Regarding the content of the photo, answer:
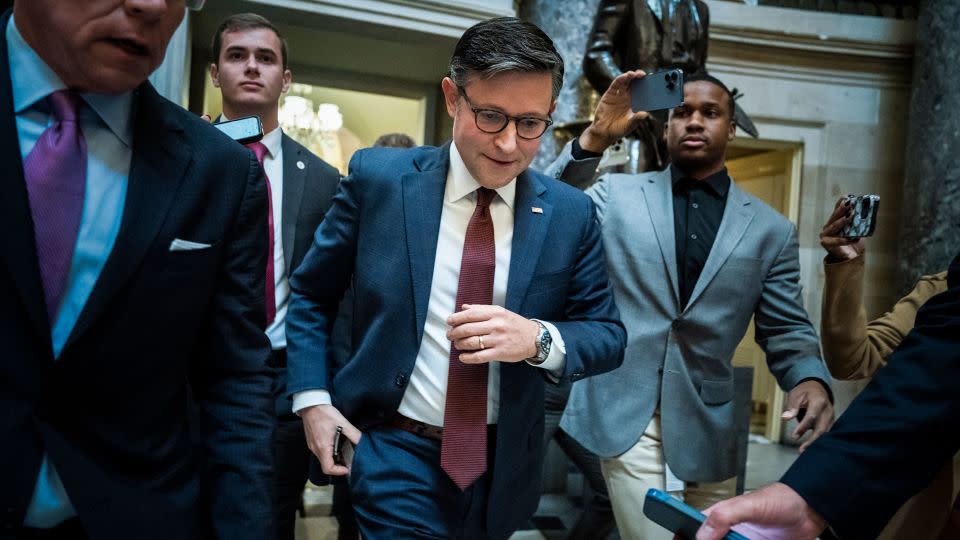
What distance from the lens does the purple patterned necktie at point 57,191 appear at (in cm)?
110

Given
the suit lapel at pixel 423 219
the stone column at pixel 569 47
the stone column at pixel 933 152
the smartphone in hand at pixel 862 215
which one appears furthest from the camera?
the stone column at pixel 933 152

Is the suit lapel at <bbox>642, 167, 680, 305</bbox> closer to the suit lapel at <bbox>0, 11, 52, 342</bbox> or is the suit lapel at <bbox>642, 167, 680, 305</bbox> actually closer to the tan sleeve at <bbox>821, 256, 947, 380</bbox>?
the tan sleeve at <bbox>821, 256, 947, 380</bbox>

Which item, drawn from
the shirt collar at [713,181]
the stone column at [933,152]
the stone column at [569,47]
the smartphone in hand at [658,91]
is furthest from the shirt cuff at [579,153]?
the stone column at [933,152]

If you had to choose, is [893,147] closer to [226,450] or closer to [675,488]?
[675,488]

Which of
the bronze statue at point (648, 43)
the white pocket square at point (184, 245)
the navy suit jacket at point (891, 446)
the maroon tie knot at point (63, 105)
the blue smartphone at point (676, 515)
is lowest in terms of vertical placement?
the blue smartphone at point (676, 515)

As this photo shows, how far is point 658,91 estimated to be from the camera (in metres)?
2.51

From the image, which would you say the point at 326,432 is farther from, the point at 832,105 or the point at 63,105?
the point at 832,105

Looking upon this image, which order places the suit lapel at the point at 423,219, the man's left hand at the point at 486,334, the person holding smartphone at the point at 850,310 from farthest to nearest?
the person holding smartphone at the point at 850,310, the suit lapel at the point at 423,219, the man's left hand at the point at 486,334

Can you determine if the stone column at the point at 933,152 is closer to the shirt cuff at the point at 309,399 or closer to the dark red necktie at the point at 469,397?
the dark red necktie at the point at 469,397

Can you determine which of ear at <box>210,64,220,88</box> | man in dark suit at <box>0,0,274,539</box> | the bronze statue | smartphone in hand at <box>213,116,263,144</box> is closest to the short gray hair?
smartphone in hand at <box>213,116,263,144</box>

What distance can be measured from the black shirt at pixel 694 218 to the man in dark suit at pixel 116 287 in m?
1.74

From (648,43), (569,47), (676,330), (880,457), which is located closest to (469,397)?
(880,457)

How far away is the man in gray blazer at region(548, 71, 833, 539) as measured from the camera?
8.70ft

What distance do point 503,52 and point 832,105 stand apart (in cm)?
651
